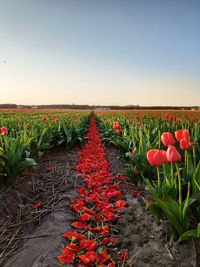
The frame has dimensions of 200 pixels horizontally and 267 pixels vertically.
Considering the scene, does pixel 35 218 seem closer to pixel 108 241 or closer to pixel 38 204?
pixel 38 204

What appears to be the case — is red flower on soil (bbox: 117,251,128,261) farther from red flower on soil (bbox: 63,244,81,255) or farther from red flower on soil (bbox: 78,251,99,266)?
red flower on soil (bbox: 63,244,81,255)

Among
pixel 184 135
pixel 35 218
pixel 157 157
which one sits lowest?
pixel 35 218

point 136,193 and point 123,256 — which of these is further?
point 136,193

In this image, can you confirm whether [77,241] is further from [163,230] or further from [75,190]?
[75,190]

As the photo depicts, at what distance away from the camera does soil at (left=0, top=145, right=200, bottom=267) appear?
7.21ft

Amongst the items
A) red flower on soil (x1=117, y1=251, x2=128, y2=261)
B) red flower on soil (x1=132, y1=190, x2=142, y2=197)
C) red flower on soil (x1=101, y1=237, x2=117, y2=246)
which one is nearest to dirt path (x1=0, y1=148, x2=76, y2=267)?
red flower on soil (x1=101, y1=237, x2=117, y2=246)

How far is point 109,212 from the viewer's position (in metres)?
3.16

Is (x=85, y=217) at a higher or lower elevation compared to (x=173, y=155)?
lower

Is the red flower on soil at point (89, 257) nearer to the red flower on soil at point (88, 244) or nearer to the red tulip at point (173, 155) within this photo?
the red flower on soil at point (88, 244)

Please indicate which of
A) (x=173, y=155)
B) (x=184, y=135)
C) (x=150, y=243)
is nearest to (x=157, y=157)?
(x=173, y=155)

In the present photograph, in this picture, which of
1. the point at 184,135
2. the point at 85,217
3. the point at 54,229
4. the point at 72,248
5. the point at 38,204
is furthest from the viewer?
the point at 38,204

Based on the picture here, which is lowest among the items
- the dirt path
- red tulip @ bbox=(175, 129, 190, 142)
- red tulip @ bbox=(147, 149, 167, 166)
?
the dirt path

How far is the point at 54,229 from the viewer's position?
9.21 feet

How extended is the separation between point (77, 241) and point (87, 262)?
0.45 meters
